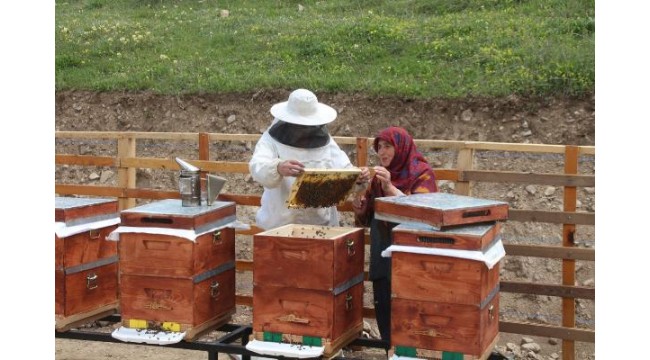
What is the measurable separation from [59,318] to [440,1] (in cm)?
1155

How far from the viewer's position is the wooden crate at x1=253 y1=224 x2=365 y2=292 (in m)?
5.22

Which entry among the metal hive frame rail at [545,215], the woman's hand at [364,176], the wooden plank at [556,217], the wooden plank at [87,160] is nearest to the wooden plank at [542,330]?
the metal hive frame rail at [545,215]

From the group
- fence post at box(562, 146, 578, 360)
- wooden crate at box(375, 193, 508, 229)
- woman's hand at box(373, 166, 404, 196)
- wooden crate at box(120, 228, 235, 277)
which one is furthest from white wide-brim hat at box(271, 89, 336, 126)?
fence post at box(562, 146, 578, 360)

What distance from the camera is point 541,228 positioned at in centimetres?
992

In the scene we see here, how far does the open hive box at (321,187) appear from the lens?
5398 millimetres

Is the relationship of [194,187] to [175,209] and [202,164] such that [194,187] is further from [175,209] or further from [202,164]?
[202,164]

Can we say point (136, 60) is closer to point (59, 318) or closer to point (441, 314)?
point (59, 318)

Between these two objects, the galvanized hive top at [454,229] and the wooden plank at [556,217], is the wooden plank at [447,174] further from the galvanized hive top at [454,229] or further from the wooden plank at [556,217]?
the galvanized hive top at [454,229]

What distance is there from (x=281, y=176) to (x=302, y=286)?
31.8 inches

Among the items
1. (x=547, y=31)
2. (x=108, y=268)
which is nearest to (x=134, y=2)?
(x=547, y=31)

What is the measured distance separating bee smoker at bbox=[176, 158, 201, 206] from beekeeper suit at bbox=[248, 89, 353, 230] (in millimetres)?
440

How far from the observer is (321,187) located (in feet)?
18.3

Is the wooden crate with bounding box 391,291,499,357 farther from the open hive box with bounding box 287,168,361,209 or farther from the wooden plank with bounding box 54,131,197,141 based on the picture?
the wooden plank with bounding box 54,131,197,141

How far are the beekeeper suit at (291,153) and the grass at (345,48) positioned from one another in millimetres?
6374
